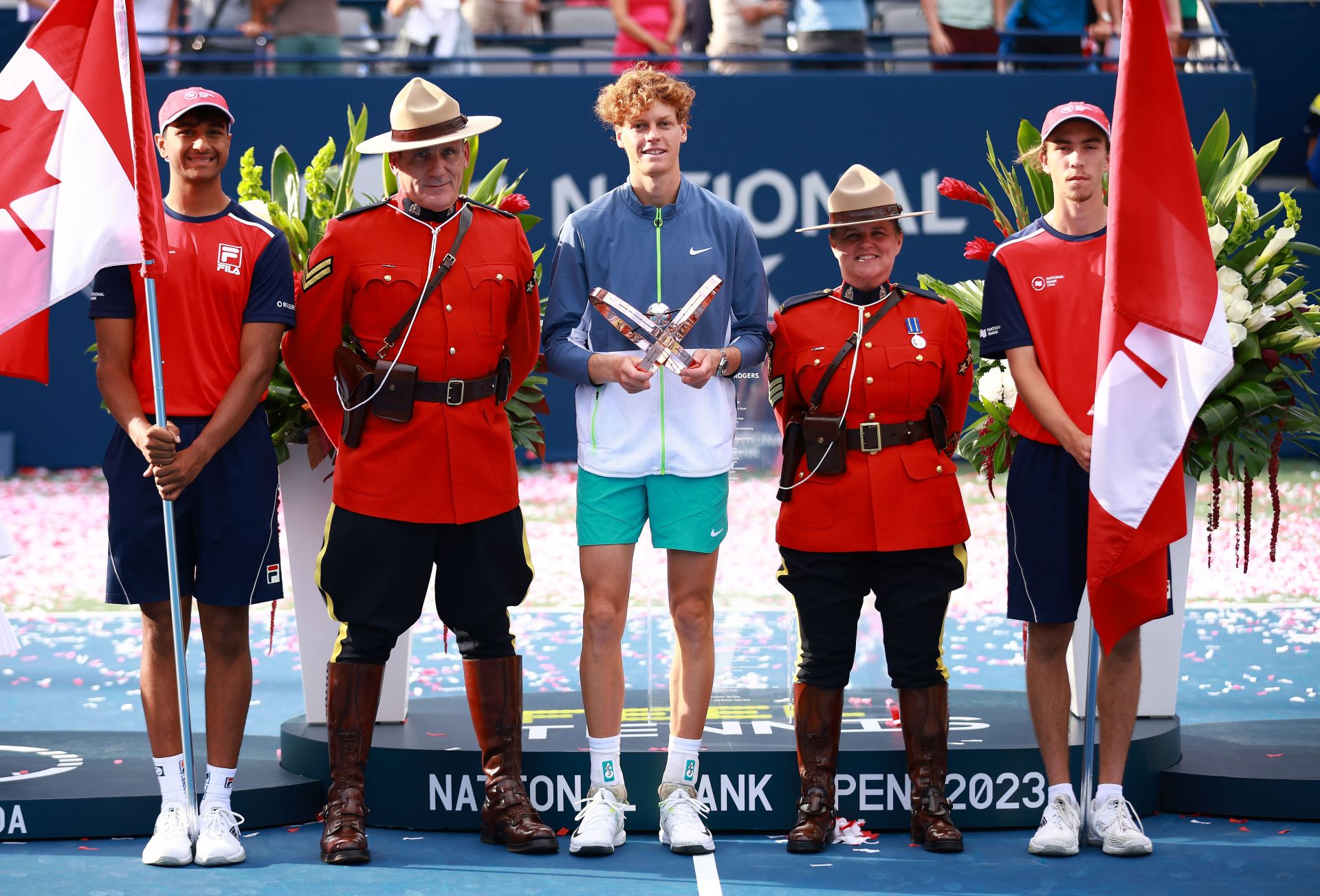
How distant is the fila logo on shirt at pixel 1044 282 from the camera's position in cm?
439

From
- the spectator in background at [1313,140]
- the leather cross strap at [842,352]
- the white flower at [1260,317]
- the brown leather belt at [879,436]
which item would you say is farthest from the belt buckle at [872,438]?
the spectator in background at [1313,140]

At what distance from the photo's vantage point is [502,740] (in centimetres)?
443

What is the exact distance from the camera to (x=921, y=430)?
4441 millimetres

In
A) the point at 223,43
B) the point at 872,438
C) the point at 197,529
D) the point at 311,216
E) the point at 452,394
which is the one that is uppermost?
the point at 223,43

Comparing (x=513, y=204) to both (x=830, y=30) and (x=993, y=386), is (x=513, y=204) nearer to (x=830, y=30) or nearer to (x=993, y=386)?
(x=993, y=386)

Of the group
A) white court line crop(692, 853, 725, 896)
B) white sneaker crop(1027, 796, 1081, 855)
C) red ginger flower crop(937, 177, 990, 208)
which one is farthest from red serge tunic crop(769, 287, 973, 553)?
white court line crop(692, 853, 725, 896)

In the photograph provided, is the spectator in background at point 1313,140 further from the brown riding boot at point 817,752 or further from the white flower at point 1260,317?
the brown riding boot at point 817,752

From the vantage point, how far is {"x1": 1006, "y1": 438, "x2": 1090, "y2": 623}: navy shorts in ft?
14.4

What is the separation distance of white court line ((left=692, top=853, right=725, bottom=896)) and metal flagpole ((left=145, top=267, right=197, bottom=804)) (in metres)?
1.40

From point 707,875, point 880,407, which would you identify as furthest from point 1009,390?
point 707,875

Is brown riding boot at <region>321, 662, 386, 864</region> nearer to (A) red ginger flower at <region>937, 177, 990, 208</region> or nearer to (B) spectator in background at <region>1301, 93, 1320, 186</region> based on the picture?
(A) red ginger flower at <region>937, 177, 990, 208</region>

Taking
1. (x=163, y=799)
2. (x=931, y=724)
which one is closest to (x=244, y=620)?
(x=163, y=799)

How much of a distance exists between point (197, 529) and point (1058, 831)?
2492 millimetres

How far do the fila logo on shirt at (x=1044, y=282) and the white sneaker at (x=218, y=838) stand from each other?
2.66m
